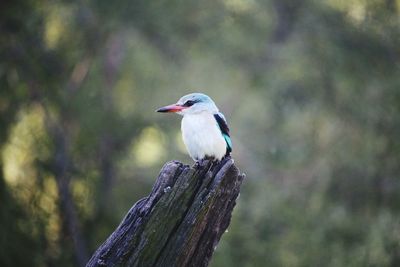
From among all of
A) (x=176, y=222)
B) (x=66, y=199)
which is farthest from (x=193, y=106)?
(x=66, y=199)

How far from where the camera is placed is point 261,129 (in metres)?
20.1

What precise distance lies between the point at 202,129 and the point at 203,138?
0.38 feet

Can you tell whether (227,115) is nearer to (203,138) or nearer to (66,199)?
(66,199)

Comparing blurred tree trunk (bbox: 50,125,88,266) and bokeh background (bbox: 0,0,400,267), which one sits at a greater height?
bokeh background (bbox: 0,0,400,267)

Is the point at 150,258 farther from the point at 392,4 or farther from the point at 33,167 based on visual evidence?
the point at 392,4

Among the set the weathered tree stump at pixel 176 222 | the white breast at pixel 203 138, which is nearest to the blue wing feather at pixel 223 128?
the white breast at pixel 203 138

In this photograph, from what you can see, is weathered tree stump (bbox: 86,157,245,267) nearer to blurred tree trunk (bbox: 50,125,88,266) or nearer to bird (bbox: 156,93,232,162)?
bird (bbox: 156,93,232,162)

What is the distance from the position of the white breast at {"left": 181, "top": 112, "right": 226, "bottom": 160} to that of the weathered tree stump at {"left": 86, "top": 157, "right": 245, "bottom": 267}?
5.81 feet

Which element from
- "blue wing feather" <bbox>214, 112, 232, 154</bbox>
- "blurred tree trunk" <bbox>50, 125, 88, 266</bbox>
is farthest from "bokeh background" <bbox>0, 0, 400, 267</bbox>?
"blue wing feather" <bbox>214, 112, 232, 154</bbox>

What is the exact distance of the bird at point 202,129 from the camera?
6891mm

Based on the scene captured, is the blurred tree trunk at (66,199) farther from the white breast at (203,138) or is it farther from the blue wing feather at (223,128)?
the white breast at (203,138)

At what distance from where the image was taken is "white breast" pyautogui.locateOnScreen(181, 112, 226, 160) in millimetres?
6883

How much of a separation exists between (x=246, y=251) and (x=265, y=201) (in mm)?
1310

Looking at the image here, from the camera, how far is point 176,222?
16.0ft
